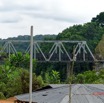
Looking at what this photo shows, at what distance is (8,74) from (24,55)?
8.46 meters

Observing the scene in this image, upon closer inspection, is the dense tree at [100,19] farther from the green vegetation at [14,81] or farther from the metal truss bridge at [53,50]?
the green vegetation at [14,81]

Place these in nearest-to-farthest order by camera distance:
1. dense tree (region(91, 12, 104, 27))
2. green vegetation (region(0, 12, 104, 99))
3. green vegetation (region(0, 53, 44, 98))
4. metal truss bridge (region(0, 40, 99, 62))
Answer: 1. green vegetation (region(0, 53, 44, 98))
2. green vegetation (region(0, 12, 104, 99))
3. metal truss bridge (region(0, 40, 99, 62))
4. dense tree (region(91, 12, 104, 27))

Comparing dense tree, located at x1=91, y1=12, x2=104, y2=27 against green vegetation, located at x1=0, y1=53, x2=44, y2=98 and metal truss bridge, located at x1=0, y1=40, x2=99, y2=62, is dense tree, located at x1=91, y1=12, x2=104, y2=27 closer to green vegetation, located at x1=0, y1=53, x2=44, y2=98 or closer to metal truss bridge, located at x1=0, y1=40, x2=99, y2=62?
metal truss bridge, located at x1=0, y1=40, x2=99, y2=62

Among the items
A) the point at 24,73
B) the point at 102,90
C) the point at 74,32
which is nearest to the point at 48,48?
the point at 74,32

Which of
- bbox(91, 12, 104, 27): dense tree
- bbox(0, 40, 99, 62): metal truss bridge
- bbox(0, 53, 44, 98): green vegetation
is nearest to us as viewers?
bbox(0, 53, 44, 98): green vegetation

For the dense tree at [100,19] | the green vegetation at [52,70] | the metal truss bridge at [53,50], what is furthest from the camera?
the dense tree at [100,19]

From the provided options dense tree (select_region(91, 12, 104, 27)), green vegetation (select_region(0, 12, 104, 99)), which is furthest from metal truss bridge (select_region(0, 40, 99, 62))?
dense tree (select_region(91, 12, 104, 27))

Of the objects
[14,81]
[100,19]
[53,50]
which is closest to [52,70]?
[53,50]

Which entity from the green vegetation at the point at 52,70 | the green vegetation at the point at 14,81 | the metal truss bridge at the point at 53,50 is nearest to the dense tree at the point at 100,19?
the green vegetation at the point at 52,70

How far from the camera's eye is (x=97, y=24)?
291 feet

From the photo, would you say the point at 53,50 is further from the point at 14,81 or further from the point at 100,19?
the point at 14,81

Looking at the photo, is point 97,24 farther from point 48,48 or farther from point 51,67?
point 51,67

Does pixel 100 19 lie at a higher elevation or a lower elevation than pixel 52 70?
higher

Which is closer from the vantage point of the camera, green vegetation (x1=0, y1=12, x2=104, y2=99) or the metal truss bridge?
green vegetation (x1=0, y1=12, x2=104, y2=99)
